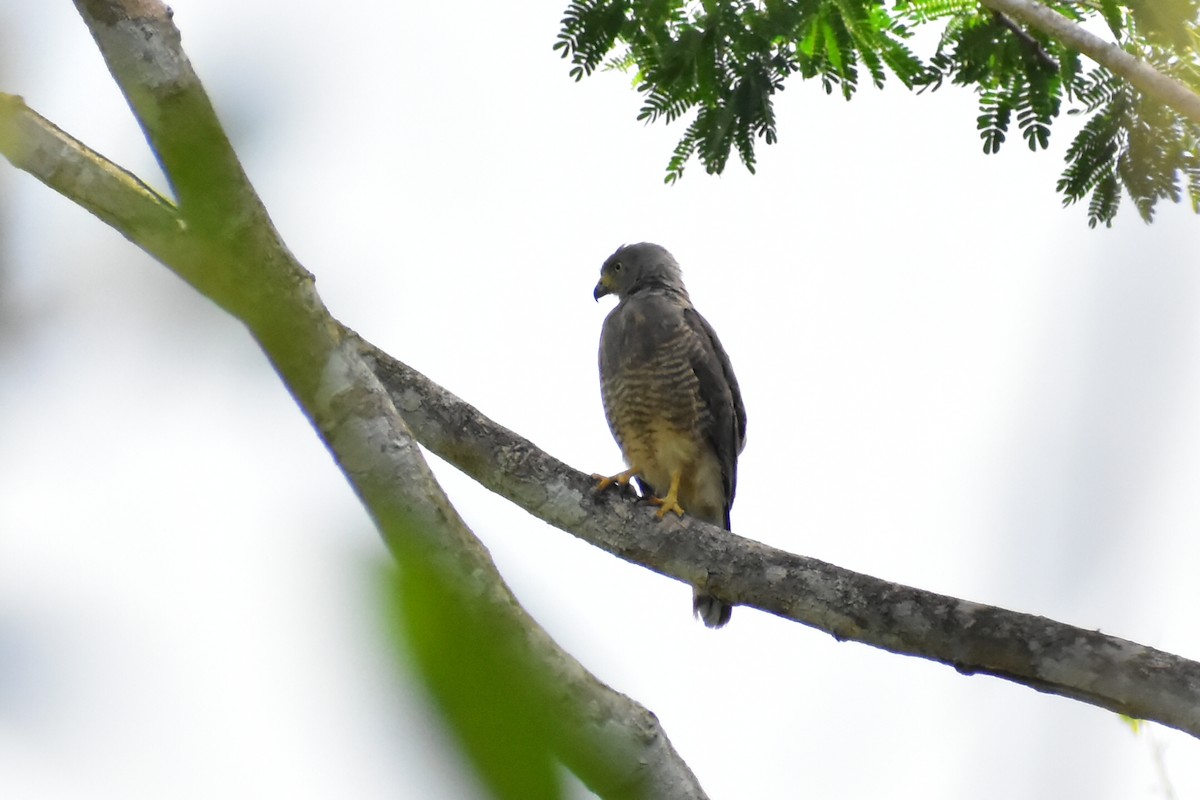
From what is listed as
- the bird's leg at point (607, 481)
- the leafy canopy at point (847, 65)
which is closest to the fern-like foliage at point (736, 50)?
the leafy canopy at point (847, 65)

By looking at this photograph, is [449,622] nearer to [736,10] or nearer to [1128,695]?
[1128,695]

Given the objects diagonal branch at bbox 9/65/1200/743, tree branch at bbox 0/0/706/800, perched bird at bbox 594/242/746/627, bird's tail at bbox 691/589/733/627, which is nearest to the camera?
tree branch at bbox 0/0/706/800

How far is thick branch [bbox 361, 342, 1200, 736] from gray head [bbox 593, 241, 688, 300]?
283 cm

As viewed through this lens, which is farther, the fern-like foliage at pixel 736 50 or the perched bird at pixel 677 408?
the perched bird at pixel 677 408

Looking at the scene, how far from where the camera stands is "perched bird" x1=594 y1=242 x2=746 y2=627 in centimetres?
641

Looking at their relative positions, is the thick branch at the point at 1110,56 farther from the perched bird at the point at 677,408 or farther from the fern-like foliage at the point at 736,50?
the perched bird at the point at 677,408

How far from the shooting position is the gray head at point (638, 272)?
24.0ft

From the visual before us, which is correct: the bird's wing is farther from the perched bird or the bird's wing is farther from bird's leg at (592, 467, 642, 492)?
bird's leg at (592, 467, 642, 492)

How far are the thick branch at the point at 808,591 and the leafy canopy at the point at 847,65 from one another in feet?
5.07

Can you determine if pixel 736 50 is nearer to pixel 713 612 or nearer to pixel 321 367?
pixel 713 612

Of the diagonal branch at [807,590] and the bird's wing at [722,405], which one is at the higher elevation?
the bird's wing at [722,405]

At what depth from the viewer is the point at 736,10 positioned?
15.4 ft

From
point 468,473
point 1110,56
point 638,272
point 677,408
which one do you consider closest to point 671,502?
point 468,473

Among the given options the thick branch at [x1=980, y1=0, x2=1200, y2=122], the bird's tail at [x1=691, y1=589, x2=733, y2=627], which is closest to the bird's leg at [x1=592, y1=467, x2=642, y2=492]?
the bird's tail at [x1=691, y1=589, x2=733, y2=627]
